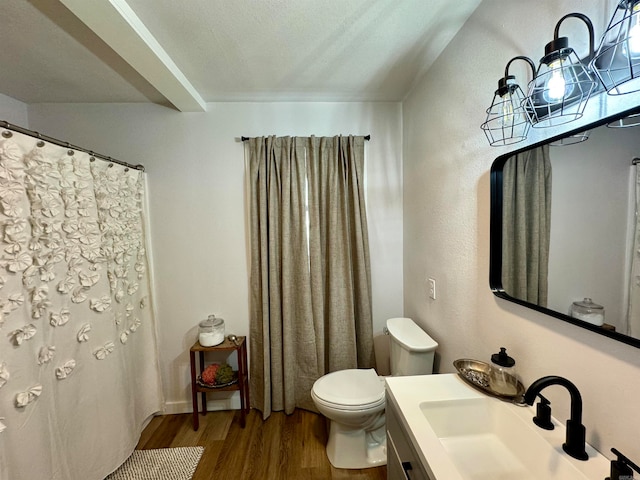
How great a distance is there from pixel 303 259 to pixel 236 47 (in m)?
1.37

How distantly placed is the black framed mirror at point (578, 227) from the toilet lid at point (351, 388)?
96 cm

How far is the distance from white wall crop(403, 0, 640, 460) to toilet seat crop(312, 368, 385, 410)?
0.43 m

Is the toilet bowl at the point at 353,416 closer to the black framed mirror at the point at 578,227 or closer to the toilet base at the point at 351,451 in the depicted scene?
the toilet base at the point at 351,451

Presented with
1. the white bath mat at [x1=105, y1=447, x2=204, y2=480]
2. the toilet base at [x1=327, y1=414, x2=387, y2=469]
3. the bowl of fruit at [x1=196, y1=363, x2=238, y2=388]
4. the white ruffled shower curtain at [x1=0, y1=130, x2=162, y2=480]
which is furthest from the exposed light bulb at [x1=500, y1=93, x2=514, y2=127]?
the white bath mat at [x1=105, y1=447, x2=204, y2=480]

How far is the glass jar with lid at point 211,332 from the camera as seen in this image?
196cm

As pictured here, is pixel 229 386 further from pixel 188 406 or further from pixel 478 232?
pixel 478 232

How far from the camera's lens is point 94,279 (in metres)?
1.52

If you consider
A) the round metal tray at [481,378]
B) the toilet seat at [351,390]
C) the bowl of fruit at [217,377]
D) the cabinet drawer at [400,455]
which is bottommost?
the bowl of fruit at [217,377]

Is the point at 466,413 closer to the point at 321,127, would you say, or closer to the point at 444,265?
the point at 444,265

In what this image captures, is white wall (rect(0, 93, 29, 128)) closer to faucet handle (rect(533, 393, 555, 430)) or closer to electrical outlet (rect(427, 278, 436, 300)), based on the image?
electrical outlet (rect(427, 278, 436, 300))

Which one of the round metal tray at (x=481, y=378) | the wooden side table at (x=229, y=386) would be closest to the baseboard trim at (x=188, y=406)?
the wooden side table at (x=229, y=386)

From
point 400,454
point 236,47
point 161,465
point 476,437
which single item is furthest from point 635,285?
point 161,465

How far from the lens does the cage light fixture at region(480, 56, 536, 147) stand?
0.93m

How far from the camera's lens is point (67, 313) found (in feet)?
4.44
